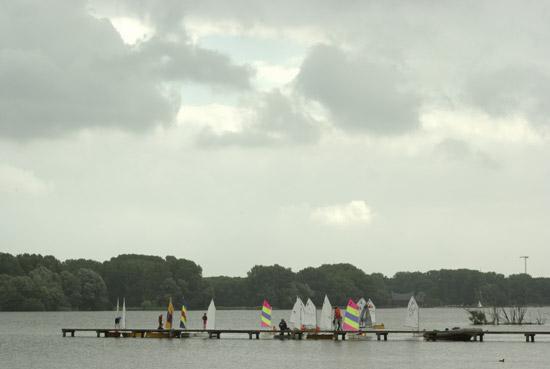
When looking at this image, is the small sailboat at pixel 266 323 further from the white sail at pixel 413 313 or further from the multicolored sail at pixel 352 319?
the white sail at pixel 413 313

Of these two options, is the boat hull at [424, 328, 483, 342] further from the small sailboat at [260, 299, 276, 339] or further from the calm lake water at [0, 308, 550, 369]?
the small sailboat at [260, 299, 276, 339]

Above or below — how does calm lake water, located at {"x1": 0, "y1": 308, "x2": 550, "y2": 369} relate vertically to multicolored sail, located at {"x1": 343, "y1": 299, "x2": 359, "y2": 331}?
below

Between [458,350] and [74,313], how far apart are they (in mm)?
107453

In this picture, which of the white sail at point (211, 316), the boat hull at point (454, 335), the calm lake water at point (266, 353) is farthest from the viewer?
the white sail at point (211, 316)

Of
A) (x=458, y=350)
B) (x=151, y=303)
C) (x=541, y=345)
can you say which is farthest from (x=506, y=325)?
(x=151, y=303)

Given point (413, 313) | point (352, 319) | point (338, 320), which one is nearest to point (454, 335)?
point (413, 313)

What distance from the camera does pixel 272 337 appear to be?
79.2 meters

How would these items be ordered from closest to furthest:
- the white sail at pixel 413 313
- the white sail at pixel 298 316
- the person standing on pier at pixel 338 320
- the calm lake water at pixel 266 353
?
the calm lake water at pixel 266 353 → the person standing on pier at pixel 338 320 → the white sail at pixel 413 313 → the white sail at pixel 298 316

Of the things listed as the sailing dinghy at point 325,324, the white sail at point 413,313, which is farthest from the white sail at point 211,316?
the white sail at point 413,313

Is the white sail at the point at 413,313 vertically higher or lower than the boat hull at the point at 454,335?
higher

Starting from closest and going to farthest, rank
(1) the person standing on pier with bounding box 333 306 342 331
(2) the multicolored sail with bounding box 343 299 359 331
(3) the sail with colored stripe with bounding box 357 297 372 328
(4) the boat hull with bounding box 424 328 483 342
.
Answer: (4) the boat hull with bounding box 424 328 483 342 → (2) the multicolored sail with bounding box 343 299 359 331 → (1) the person standing on pier with bounding box 333 306 342 331 → (3) the sail with colored stripe with bounding box 357 297 372 328

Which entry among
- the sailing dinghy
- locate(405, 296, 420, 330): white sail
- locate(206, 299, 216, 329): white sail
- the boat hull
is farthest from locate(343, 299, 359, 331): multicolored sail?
locate(206, 299, 216, 329): white sail

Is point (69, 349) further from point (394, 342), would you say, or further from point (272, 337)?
point (394, 342)

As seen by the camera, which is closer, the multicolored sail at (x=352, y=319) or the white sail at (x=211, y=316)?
the multicolored sail at (x=352, y=319)
